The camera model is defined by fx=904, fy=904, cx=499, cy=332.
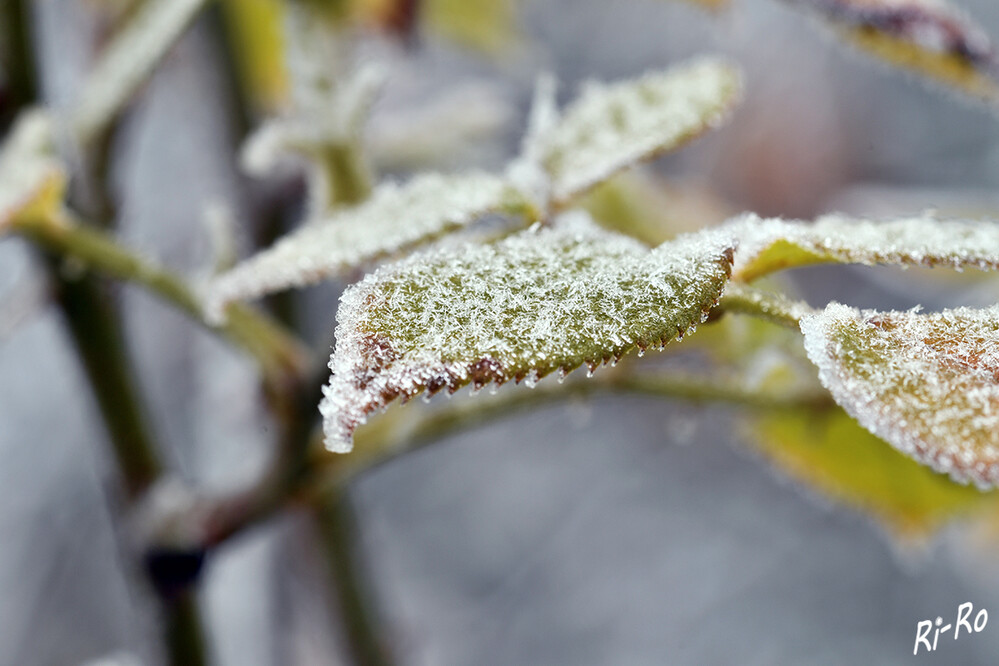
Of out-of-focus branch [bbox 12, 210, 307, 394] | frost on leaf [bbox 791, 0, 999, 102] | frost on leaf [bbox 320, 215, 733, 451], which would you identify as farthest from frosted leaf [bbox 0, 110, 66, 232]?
frost on leaf [bbox 791, 0, 999, 102]

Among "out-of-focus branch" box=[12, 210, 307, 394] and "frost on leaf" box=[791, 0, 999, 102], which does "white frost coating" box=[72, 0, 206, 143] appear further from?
"frost on leaf" box=[791, 0, 999, 102]

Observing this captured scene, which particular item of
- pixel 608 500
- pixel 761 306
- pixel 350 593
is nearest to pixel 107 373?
pixel 350 593

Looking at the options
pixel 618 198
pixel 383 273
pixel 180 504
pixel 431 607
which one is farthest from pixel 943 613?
pixel 383 273

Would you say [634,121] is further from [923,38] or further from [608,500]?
[608,500]

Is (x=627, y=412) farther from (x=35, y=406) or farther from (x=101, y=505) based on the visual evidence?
(x=35, y=406)

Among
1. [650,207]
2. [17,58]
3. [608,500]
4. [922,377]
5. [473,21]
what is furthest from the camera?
[608,500]

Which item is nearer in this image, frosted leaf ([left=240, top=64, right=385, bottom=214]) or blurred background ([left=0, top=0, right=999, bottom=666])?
frosted leaf ([left=240, top=64, right=385, bottom=214])

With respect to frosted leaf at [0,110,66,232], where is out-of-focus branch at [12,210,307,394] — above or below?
below

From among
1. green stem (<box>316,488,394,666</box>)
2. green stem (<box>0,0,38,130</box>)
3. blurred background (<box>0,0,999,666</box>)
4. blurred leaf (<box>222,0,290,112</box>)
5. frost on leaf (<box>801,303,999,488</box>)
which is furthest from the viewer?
blurred background (<box>0,0,999,666</box>)
